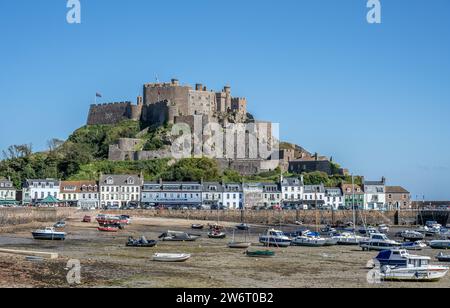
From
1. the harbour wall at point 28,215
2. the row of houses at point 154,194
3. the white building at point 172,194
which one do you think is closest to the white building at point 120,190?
the row of houses at point 154,194

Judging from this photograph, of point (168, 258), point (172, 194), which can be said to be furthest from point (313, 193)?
point (168, 258)

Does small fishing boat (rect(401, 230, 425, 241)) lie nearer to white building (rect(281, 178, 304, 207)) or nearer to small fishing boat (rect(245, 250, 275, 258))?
small fishing boat (rect(245, 250, 275, 258))

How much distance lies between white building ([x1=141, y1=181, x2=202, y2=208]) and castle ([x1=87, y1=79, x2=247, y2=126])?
20.5 meters

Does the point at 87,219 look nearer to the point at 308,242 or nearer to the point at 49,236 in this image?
the point at 49,236

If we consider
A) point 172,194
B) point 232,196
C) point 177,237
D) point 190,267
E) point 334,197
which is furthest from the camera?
point 334,197

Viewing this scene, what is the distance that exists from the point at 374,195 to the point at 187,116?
94.2 ft

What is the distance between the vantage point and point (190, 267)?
3191cm

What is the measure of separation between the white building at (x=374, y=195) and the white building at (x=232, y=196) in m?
15.8

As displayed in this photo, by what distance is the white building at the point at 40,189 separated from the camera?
8275 centimetres

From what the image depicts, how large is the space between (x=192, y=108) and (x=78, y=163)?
20438 mm

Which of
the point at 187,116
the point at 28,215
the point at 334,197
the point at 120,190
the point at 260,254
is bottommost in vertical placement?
the point at 260,254

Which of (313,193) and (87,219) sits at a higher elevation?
(313,193)

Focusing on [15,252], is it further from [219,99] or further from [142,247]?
[219,99]
